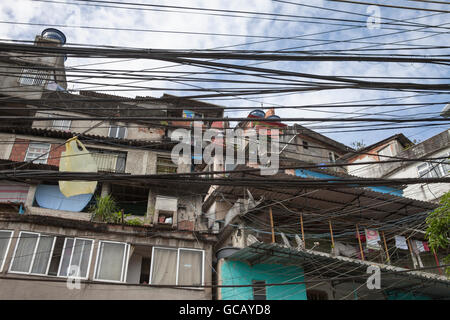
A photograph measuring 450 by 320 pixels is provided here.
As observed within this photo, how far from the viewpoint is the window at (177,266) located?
1442cm

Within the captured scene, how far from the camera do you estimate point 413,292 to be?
18.1 meters

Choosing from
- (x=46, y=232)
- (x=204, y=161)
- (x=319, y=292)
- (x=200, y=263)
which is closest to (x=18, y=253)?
(x=46, y=232)

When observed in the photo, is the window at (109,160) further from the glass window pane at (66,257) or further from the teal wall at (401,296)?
the teal wall at (401,296)

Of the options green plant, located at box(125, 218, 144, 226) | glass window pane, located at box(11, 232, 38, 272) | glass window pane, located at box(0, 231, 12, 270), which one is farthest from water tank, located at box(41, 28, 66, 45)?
glass window pane, located at box(11, 232, 38, 272)

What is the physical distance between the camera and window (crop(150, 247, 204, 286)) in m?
14.4

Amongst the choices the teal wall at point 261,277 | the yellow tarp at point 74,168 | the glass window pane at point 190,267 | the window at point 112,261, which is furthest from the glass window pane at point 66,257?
the teal wall at point 261,277

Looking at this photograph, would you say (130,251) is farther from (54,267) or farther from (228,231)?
(228,231)

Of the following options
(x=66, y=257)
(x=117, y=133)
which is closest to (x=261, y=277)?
(x=66, y=257)

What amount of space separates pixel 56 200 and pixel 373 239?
14.1m

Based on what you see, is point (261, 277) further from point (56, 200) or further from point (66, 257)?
point (56, 200)

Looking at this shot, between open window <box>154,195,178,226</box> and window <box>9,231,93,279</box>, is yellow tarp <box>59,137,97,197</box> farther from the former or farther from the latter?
open window <box>154,195,178,226</box>

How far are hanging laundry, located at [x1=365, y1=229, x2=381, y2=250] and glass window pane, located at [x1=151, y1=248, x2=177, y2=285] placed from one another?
858 centimetres

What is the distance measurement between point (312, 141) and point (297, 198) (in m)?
10.00

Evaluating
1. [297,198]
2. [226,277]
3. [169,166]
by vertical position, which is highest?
[169,166]
